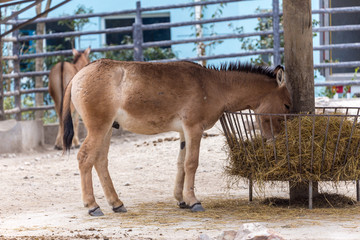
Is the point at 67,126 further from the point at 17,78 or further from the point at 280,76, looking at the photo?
the point at 17,78

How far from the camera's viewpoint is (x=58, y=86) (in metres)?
12.2

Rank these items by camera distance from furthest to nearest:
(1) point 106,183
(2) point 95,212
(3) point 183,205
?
(3) point 183,205
(1) point 106,183
(2) point 95,212

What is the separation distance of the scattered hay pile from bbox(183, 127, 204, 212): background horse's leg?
52 centimetres

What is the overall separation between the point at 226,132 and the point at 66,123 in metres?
1.66

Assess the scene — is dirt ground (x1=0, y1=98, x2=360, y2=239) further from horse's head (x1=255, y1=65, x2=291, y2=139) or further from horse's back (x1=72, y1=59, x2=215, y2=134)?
horse's back (x1=72, y1=59, x2=215, y2=134)

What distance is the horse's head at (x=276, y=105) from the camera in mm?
6172

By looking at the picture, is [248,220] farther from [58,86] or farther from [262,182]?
[58,86]

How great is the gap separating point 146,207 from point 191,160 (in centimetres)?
70

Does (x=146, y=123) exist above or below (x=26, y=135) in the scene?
above

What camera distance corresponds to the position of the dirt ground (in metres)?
5.01

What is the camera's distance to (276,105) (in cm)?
621

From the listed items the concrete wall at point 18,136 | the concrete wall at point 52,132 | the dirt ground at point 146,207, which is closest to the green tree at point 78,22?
the concrete wall at point 52,132

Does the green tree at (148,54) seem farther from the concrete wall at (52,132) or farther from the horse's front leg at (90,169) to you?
the horse's front leg at (90,169)

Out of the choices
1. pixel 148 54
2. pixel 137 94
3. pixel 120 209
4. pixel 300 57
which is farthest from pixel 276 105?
pixel 148 54
